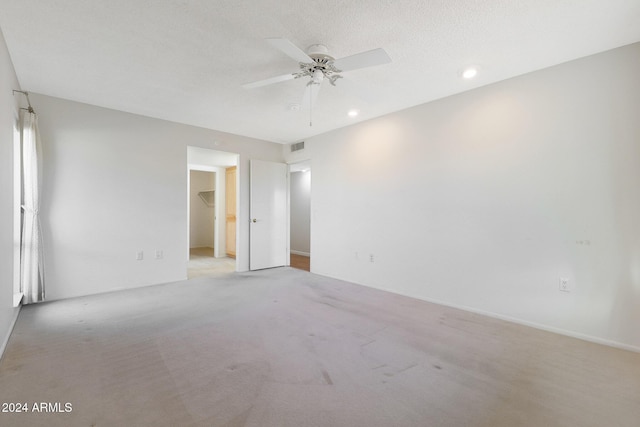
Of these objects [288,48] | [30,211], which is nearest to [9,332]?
[30,211]

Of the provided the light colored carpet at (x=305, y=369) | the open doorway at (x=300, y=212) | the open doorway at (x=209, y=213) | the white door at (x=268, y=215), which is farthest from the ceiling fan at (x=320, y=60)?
the open doorway at (x=300, y=212)

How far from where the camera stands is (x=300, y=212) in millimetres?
7598

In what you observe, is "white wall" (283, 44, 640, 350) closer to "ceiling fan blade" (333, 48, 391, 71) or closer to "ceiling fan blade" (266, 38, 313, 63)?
"ceiling fan blade" (333, 48, 391, 71)

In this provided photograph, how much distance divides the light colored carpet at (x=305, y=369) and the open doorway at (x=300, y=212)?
4163 mm

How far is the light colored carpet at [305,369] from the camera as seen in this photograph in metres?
1.55

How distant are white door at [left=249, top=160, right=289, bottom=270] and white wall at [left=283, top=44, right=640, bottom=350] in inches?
78.0

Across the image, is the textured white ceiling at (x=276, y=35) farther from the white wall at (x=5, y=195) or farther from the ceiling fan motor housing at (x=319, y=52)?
the white wall at (x=5, y=195)

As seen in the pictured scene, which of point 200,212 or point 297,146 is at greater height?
point 297,146

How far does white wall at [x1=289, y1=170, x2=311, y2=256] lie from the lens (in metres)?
7.36

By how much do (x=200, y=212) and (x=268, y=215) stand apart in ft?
12.9

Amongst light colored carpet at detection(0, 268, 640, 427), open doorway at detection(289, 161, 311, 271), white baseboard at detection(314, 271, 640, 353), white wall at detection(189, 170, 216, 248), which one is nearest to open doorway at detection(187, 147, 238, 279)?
white wall at detection(189, 170, 216, 248)

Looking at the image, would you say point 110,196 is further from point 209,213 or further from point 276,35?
point 209,213

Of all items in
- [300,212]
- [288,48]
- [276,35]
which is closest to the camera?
[288,48]

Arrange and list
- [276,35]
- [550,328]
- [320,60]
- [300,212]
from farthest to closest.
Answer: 1. [300,212]
2. [550,328]
3. [320,60]
4. [276,35]
